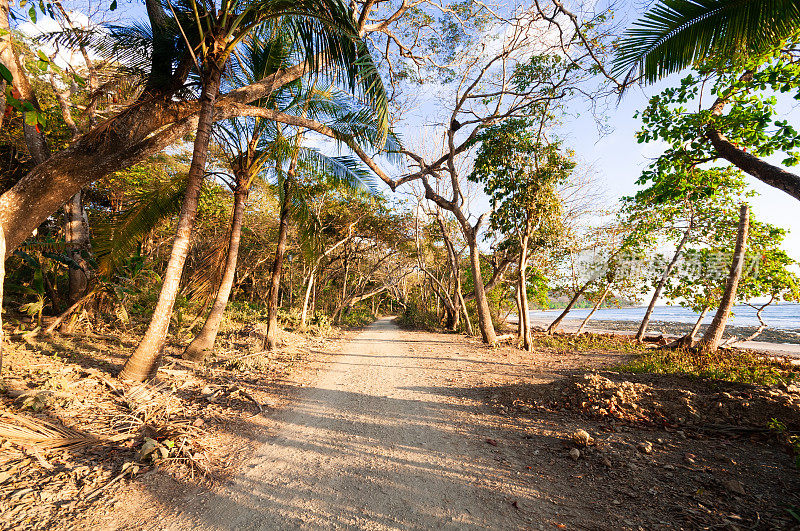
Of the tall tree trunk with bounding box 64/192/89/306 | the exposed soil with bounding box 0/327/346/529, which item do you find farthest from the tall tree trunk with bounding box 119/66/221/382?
the tall tree trunk with bounding box 64/192/89/306

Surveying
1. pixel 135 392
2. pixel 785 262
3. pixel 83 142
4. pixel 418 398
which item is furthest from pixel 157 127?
pixel 785 262

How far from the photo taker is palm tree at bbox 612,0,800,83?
2.90 meters

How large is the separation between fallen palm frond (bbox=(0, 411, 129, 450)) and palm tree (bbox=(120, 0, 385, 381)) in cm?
161

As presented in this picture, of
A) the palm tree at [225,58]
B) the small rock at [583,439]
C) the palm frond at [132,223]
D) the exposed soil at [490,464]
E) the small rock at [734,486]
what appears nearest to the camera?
the exposed soil at [490,464]

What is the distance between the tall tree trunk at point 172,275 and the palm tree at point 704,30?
19.4 feet

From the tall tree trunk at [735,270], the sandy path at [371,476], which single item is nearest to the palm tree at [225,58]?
the sandy path at [371,476]

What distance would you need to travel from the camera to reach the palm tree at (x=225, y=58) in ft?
14.6

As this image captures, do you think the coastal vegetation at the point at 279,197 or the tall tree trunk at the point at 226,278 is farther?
the tall tree trunk at the point at 226,278

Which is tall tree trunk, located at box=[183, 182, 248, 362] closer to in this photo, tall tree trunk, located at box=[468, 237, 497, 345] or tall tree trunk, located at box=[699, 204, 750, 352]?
tall tree trunk, located at box=[468, 237, 497, 345]

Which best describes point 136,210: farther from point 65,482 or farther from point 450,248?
point 450,248

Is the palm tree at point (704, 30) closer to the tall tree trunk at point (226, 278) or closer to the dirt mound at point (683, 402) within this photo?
the dirt mound at point (683, 402)

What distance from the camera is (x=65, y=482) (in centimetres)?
254

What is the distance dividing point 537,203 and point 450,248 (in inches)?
190

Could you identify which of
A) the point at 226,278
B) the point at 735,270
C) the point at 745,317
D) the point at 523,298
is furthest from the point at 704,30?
the point at 745,317
